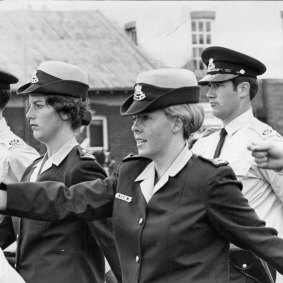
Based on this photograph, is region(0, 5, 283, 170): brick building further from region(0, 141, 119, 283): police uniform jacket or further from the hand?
the hand

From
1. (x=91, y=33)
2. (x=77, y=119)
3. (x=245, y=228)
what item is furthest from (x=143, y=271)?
(x=91, y=33)

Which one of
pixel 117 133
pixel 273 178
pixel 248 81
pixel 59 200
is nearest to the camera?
pixel 59 200

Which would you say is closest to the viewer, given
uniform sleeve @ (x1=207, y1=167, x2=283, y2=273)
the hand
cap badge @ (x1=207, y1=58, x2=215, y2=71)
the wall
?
the hand

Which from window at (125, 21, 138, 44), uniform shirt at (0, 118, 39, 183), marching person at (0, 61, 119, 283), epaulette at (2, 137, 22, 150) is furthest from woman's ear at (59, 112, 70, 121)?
window at (125, 21, 138, 44)

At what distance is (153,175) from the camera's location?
15.5 ft

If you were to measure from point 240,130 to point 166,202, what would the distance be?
6.34 ft

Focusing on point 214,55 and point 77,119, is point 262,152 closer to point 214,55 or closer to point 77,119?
point 77,119

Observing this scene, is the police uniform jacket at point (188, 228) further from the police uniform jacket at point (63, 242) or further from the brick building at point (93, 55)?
the brick building at point (93, 55)

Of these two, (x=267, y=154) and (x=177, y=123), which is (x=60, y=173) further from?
(x=267, y=154)

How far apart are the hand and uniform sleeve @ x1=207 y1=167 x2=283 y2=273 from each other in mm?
193

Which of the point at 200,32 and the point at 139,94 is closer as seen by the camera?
the point at 139,94

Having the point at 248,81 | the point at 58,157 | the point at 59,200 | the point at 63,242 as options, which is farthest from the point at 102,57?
the point at 59,200

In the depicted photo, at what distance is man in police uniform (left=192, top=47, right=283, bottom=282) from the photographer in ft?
20.2

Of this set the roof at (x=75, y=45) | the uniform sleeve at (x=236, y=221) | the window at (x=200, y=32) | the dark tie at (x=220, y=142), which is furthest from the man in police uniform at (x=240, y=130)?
the roof at (x=75, y=45)
